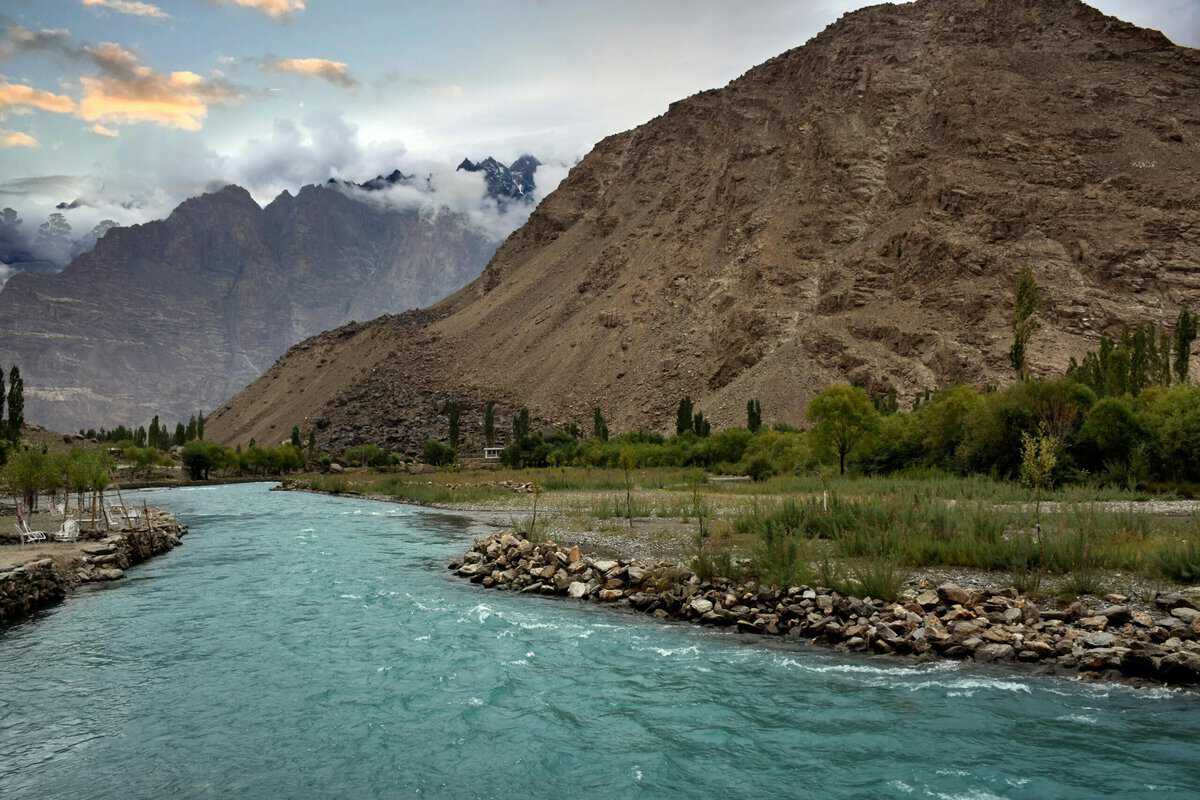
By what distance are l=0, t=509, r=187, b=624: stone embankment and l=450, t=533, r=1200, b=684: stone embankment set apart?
12883mm

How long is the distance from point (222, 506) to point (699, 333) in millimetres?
62937

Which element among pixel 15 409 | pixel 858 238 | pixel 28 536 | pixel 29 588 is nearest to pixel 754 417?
pixel 858 238

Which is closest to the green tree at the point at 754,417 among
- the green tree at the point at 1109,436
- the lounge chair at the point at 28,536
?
the green tree at the point at 1109,436

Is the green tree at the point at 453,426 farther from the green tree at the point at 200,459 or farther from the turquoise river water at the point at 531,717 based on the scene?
the turquoise river water at the point at 531,717

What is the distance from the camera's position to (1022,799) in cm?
827

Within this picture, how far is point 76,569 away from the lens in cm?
2280

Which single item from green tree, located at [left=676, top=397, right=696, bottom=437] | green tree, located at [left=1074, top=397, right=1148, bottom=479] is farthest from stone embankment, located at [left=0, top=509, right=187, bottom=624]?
green tree, located at [left=676, top=397, right=696, bottom=437]

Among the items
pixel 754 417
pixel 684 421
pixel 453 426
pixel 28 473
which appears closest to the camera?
pixel 28 473

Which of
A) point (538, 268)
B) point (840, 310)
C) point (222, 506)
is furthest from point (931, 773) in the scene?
point (538, 268)

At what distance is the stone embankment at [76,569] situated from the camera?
1855cm

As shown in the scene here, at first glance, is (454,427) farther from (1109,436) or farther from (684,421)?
(1109,436)

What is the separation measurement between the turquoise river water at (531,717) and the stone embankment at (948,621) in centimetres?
63

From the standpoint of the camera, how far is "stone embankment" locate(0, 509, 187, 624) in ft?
60.8

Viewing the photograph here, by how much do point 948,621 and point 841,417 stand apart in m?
29.5
